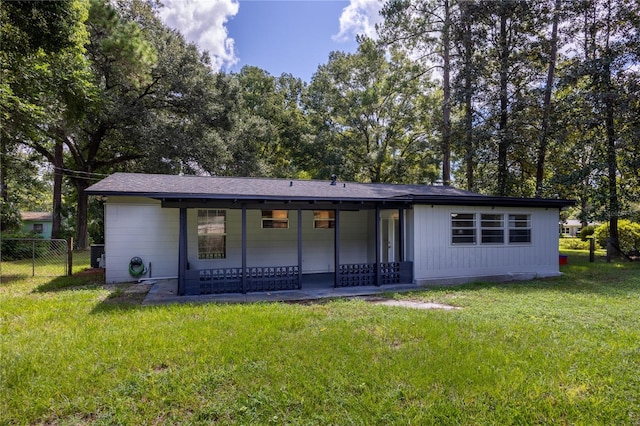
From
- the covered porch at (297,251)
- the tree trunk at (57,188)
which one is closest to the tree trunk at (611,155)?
the covered porch at (297,251)

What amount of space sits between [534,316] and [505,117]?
1281 cm

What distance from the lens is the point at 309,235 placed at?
10.4 m

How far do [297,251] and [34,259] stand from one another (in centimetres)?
821

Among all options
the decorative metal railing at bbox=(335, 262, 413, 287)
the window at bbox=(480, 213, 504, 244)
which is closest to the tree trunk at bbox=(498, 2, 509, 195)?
the window at bbox=(480, 213, 504, 244)

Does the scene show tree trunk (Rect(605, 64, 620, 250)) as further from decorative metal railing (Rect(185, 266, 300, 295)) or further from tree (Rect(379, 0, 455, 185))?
decorative metal railing (Rect(185, 266, 300, 295))

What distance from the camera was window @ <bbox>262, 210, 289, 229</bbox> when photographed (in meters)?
9.93

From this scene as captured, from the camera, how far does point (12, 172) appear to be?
684 inches

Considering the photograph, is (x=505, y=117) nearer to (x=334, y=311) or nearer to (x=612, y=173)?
(x=612, y=173)

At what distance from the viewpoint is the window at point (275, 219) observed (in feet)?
32.6

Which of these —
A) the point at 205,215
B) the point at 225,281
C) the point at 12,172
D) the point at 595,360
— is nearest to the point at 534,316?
the point at 595,360

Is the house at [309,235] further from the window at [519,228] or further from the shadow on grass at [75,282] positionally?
the shadow on grass at [75,282]

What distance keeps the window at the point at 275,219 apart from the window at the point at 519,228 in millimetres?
6206

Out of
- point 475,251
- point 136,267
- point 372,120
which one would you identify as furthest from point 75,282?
→ point 372,120

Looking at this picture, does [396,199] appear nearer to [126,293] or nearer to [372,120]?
[126,293]
